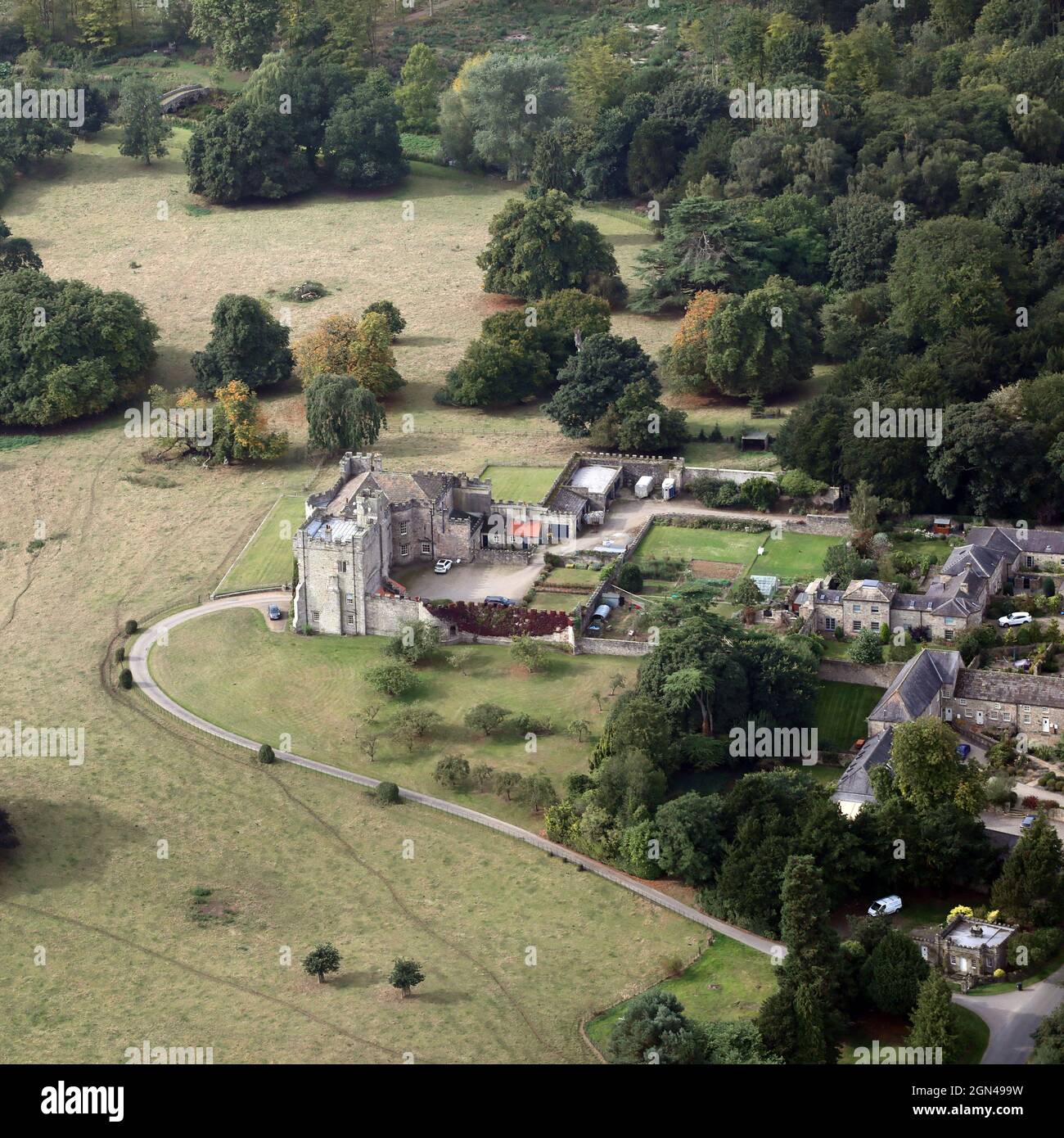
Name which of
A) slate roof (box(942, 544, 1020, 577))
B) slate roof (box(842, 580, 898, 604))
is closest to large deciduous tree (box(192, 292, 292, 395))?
slate roof (box(842, 580, 898, 604))

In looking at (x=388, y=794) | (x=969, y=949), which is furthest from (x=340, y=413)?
(x=969, y=949)

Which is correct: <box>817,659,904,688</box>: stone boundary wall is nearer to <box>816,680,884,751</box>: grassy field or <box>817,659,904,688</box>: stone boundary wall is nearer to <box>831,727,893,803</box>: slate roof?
Answer: <box>816,680,884,751</box>: grassy field

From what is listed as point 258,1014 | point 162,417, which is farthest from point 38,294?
point 258,1014

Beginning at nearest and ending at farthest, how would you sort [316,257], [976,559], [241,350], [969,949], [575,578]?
[969,949]
[976,559]
[575,578]
[241,350]
[316,257]

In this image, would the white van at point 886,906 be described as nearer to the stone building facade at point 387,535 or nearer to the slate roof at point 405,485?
the stone building facade at point 387,535

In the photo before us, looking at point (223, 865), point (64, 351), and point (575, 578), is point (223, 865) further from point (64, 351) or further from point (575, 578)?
point (64, 351)

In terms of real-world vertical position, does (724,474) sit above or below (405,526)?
above
